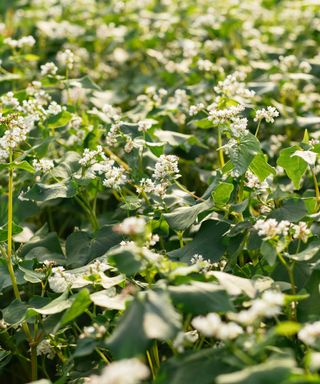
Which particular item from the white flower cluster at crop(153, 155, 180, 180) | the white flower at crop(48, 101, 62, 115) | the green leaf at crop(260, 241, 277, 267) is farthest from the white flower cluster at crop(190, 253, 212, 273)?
the white flower at crop(48, 101, 62, 115)

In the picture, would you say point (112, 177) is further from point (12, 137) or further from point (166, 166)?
point (12, 137)

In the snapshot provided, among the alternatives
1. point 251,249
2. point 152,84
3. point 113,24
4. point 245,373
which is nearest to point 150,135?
point 251,249

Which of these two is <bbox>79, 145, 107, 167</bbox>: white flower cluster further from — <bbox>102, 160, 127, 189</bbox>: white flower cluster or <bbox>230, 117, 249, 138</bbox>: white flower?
<bbox>230, 117, 249, 138</bbox>: white flower

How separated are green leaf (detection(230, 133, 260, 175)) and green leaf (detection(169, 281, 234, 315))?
69 centimetres

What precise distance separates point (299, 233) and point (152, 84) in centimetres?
258

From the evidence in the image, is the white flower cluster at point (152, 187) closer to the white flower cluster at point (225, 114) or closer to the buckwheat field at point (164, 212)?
the buckwheat field at point (164, 212)

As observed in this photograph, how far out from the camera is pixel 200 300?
1.89 metres

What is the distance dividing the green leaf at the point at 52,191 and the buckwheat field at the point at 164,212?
0.03 feet

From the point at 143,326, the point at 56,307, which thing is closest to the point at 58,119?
the point at 56,307

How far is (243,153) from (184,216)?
0.32m

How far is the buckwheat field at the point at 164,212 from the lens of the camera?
1837 millimetres

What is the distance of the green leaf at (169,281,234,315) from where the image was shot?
188 cm

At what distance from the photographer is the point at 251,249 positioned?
2387mm

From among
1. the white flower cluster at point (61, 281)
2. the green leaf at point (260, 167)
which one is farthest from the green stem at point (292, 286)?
the white flower cluster at point (61, 281)
